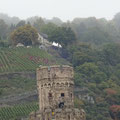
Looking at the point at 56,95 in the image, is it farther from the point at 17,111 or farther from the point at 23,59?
the point at 23,59

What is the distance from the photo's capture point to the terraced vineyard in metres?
112

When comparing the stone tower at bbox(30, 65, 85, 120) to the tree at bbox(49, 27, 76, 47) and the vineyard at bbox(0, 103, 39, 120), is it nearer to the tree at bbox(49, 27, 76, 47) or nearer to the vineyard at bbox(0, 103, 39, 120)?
the vineyard at bbox(0, 103, 39, 120)

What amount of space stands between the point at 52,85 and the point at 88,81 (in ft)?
215

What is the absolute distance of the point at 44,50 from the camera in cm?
12775

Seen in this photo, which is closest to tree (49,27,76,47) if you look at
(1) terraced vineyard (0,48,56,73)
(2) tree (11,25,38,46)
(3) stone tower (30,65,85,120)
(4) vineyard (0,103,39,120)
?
(2) tree (11,25,38,46)

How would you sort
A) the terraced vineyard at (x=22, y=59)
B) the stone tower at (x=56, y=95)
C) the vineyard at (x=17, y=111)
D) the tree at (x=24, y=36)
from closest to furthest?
the stone tower at (x=56, y=95), the vineyard at (x=17, y=111), the terraced vineyard at (x=22, y=59), the tree at (x=24, y=36)

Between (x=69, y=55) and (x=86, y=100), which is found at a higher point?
(x=69, y=55)

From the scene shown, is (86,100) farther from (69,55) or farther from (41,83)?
(41,83)

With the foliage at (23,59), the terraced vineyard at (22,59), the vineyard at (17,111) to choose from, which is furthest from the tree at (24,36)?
the vineyard at (17,111)

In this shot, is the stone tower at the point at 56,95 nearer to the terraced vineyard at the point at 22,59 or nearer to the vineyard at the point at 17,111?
the vineyard at the point at 17,111

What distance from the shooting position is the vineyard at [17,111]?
85.3 meters

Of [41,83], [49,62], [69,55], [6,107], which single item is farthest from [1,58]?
[41,83]

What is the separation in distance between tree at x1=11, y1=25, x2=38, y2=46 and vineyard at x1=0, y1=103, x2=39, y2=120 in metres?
40.6

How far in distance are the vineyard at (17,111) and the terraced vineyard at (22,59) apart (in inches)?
797
